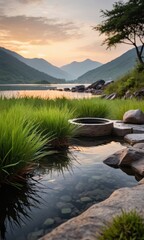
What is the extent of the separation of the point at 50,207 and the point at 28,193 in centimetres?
51

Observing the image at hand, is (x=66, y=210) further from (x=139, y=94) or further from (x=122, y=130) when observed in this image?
(x=139, y=94)

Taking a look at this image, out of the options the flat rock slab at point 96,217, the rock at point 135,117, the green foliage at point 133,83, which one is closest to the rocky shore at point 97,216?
the flat rock slab at point 96,217

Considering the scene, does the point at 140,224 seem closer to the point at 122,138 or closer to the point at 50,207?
the point at 50,207

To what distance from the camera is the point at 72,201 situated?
11.6ft

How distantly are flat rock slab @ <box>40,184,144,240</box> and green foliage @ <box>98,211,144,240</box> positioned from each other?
17 centimetres

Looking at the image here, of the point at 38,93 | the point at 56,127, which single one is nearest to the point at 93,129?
the point at 56,127

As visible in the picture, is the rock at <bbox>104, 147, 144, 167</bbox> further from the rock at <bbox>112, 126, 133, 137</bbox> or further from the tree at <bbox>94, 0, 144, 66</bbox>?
the tree at <bbox>94, 0, 144, 66</bbox>

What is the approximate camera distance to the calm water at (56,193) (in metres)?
2.96

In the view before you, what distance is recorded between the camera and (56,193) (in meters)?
3.77

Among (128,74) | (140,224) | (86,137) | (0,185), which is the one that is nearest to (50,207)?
(0,185)

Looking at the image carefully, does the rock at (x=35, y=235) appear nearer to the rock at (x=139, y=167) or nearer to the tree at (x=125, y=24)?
the rock at (x=139, y=167)

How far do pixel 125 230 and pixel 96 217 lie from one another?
584mm

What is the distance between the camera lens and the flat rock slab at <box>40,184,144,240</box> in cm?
229

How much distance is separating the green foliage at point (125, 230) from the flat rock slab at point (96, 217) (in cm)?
17
